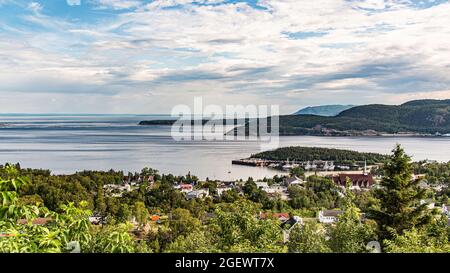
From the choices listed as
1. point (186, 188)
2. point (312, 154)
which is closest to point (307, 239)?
point (186, 188)

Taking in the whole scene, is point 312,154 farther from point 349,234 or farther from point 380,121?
point 349,234

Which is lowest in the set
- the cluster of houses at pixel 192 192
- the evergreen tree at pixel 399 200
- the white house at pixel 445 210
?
the cluster of houses at pixel 192 192

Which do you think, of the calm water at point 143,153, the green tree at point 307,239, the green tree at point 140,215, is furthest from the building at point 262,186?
the green tree at point 307,239

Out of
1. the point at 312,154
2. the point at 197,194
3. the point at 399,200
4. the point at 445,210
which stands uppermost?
the point at 399,200

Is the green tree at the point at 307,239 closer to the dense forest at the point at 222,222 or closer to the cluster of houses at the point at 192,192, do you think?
the dense forest at the point at 222,222

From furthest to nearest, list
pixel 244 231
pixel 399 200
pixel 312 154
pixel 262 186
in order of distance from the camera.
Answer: pixel 312 154 < pixel 262 186 < pixel 399 200 < pixel 244 231

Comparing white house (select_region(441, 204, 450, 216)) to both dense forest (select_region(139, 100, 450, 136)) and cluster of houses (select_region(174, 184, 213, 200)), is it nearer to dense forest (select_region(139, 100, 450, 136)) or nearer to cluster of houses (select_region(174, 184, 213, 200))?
dense forest (select_region(139, 100, 450, 136))
